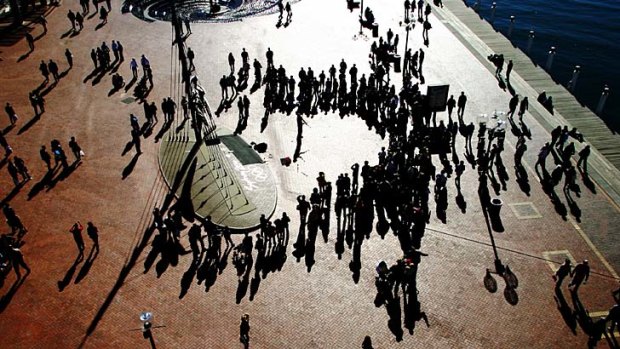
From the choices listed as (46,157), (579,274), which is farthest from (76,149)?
(579,274)

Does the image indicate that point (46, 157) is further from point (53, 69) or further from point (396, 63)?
point (396, 63)

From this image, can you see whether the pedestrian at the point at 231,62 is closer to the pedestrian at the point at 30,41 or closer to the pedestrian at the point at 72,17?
the pedestrian at the point at 72,17

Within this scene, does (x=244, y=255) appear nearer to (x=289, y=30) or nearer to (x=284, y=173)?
(x=284, y=173)

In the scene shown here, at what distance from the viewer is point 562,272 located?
20.4m

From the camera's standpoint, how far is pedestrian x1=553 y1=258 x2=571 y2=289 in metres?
20.3

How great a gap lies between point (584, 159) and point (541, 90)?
9.07 metres

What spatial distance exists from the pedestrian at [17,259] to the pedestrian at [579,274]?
820 inches

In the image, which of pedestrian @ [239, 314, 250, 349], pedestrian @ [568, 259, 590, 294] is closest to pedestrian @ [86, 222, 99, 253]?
pedestrian @ [239, 314, 250, 349]

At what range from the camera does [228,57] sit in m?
36.7

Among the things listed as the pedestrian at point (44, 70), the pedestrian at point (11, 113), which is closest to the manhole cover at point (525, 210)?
the pedestrian at point (11, 113)

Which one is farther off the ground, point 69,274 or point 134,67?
point 134,67

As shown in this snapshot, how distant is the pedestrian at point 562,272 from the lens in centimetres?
2028

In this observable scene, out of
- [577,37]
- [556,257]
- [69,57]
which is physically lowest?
[577,37]

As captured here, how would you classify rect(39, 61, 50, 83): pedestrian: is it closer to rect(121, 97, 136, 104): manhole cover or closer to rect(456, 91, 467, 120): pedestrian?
rect(121, 97, 136, 104): manhole cover
